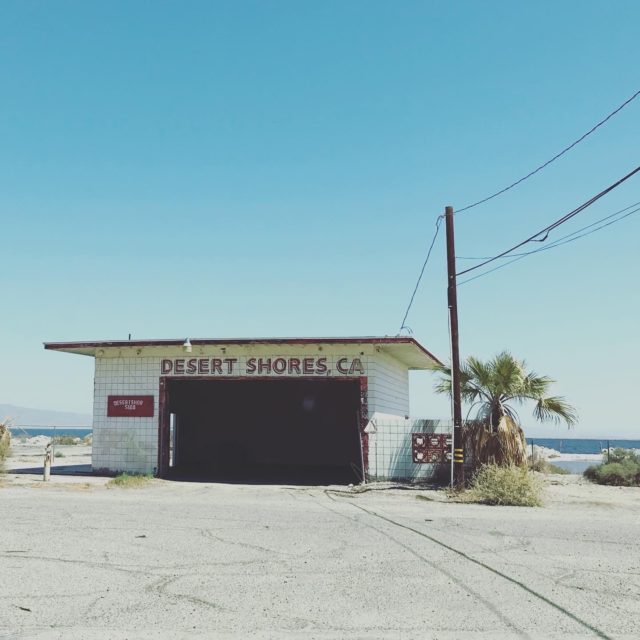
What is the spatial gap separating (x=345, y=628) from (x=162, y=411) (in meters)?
17.7

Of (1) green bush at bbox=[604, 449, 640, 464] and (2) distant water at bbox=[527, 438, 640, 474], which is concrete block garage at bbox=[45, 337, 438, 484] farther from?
(2) distant water at bbox=[527, 438, 640, 474]

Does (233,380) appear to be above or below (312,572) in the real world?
above

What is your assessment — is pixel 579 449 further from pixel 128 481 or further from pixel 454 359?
pixel 128 481

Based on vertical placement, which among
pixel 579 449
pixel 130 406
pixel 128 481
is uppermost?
pixel 130 406

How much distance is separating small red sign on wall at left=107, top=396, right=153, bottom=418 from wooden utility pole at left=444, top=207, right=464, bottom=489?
10063mm

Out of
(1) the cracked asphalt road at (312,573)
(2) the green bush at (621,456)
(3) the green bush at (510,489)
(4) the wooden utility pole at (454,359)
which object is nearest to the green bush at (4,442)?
(1) the cracked asphalt road at (312,573)

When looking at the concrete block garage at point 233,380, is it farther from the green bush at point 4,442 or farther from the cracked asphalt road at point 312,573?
the cracked asphalt road at point 312,573

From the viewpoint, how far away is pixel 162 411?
23047 mm

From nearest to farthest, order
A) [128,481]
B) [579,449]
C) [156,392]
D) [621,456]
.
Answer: [128,481] → [156,392] → [621,456] → [579,449]

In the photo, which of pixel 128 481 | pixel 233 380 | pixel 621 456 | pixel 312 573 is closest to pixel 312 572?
pixel 312 573

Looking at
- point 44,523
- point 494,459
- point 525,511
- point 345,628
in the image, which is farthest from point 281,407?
point 345,628

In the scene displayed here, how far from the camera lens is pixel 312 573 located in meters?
8.32

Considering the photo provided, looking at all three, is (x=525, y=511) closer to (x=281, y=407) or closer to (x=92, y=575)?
(x=92, y=575)

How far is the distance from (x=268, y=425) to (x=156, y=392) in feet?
38.6
